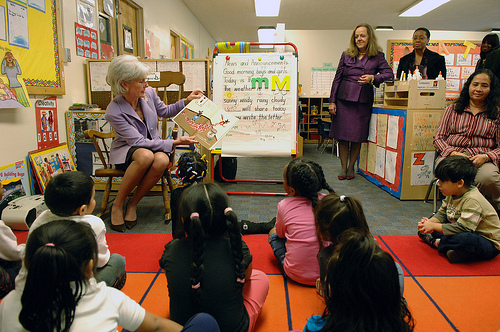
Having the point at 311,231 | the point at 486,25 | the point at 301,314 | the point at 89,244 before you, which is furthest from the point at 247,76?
the point at 486,25

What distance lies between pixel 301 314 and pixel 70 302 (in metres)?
0.91

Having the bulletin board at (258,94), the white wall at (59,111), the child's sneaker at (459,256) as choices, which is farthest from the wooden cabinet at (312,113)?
the child's sneaker at (459,256)

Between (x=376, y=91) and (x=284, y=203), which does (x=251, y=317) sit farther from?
(x=376, y=91)

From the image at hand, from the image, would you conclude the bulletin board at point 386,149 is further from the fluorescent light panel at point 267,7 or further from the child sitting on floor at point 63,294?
the fluorescent light panel at point 267,7

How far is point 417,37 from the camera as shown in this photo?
11.1 feet

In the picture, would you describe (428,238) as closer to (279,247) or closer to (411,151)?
(279,247)

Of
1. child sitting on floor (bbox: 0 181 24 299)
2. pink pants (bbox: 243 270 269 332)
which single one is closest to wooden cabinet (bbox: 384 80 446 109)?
pink pants (bbox: 243 270 269 332)

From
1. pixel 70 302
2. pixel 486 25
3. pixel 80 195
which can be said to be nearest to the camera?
pixel 70 302

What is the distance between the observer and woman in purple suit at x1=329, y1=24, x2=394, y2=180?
3365 millimetres

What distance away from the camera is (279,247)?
1733 millimetres

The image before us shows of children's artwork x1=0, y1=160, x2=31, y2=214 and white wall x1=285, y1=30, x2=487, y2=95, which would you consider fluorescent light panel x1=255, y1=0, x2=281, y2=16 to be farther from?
children's artwork x1=0, y1=160, x2=31, y2=214

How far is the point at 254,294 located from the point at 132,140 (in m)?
1.42

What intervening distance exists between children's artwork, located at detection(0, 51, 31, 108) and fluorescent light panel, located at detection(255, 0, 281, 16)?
17.1 feet

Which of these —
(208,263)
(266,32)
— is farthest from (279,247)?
(266,32)
